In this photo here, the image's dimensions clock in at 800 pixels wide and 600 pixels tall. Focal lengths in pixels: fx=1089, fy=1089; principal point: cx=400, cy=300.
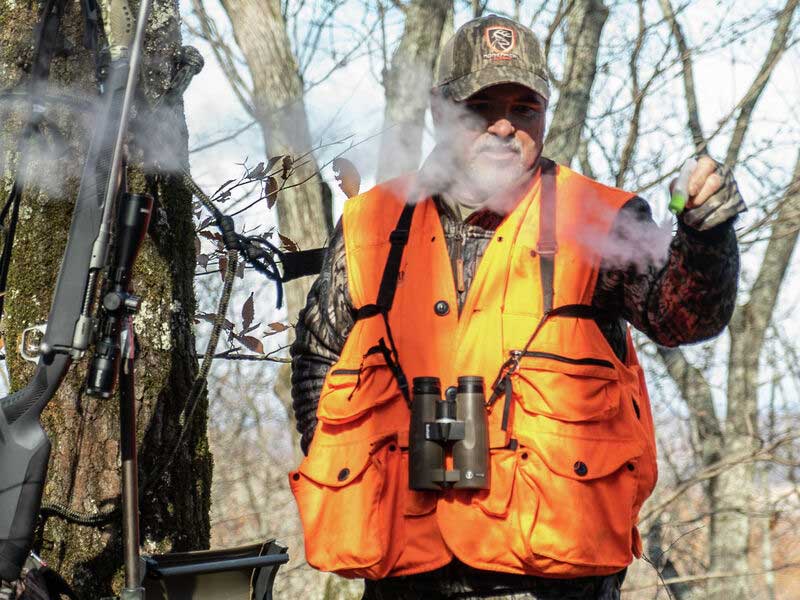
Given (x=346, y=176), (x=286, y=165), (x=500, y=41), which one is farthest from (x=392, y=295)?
(x=286, y=165)

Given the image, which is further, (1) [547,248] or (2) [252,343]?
(2) [252,343]

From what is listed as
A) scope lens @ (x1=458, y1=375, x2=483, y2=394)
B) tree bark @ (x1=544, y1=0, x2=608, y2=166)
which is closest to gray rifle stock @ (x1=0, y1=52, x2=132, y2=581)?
scope lens @ (x1=458, y1=375, x2=483, y2=394)

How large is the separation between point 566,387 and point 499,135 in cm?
77

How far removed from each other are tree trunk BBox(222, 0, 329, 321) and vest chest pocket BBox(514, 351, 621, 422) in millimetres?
4265

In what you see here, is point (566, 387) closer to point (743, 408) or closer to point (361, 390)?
point (361, 390)

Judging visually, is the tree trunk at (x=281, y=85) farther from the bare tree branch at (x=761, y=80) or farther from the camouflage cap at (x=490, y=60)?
the bare tree branch at (x=761, y=80)

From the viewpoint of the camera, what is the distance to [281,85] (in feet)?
30.3

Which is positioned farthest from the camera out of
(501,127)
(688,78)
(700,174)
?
(688,78)

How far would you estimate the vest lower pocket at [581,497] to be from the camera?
8.60ft

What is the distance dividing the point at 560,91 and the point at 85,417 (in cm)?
695

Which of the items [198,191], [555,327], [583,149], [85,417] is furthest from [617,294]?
[583,149]

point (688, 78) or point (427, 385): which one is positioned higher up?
point (688, 78)

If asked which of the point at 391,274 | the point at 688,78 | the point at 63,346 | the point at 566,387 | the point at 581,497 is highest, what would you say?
the point at 688,78

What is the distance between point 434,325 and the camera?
2.89 meters
